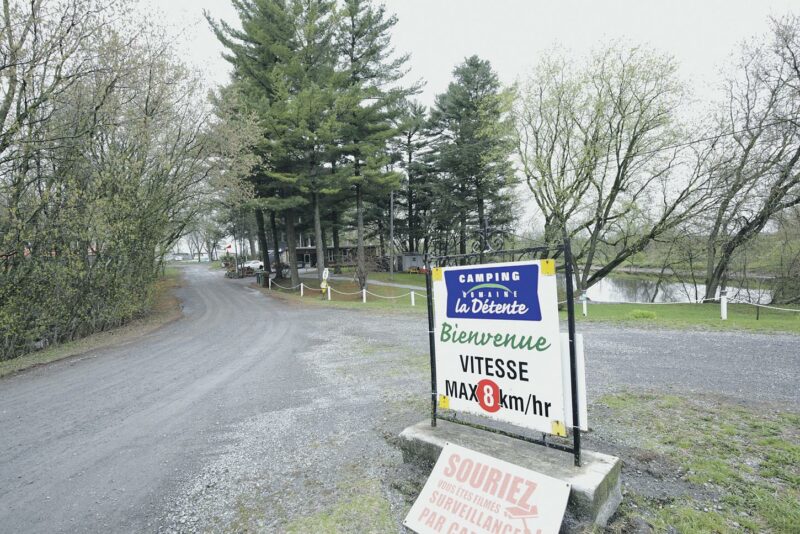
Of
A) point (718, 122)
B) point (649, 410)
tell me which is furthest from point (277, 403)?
point (718, 122)

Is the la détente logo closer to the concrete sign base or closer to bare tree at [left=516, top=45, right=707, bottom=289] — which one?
the concrete sign base

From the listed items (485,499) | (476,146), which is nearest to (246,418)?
Result: (485,499)

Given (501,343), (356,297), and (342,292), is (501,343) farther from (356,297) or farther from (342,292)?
(342,292)

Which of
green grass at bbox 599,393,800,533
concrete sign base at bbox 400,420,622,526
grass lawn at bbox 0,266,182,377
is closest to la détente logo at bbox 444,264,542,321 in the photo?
concrete sign base at bbox 400,420,622,526

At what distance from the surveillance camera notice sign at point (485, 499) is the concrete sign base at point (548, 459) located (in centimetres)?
9

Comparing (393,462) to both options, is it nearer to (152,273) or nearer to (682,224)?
(152,273)

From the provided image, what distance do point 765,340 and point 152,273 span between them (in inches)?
682

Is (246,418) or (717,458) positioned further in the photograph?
(246,418)

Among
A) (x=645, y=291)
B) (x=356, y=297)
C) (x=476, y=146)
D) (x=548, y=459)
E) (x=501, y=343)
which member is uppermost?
(x=476, y=146)

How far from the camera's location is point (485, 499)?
254 centimetres

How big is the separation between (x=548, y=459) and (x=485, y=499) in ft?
1.70

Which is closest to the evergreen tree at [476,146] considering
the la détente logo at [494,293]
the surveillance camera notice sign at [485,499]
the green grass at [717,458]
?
the green grass at [717,458]

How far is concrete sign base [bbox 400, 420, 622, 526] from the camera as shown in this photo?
2312 mm

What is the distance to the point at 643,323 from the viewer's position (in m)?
9.60
